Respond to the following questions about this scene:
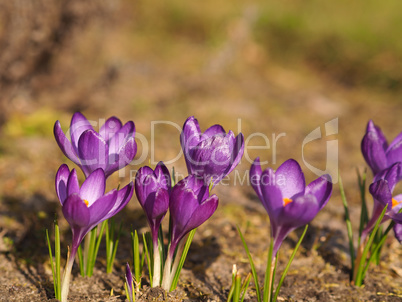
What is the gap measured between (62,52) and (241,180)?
1994 mm

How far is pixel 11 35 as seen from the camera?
11.3 feet

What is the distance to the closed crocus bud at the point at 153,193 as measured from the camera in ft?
4.33

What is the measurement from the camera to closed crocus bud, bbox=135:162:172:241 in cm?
132

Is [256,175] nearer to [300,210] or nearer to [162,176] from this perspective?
[300,210]

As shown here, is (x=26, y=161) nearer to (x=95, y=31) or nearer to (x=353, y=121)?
(x=95, y=31)

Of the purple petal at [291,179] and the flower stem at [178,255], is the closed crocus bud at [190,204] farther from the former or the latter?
the purple petal at [291,179]

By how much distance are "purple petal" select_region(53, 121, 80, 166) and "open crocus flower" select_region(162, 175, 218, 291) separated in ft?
1.30

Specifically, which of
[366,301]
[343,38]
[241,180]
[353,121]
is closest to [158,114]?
[241,180]

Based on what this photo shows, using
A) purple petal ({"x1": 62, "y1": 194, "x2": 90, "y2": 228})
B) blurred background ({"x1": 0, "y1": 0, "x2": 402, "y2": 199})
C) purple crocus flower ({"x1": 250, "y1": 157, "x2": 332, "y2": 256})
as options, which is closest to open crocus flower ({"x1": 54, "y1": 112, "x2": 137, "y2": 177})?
purple petal ({"x1": 62, "y1": 194, "x2": 90, "y2": 228})

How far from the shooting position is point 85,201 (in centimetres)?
137

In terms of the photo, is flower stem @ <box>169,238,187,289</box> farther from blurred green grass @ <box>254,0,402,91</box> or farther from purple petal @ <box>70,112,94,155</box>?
blurred green grass @ <box>254,0,402,91</box>

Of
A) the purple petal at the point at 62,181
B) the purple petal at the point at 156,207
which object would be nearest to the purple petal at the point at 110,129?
the purple petal at the point at 62,181

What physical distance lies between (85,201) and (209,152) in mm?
426

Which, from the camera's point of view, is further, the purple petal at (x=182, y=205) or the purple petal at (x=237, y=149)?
the purple petal at (x=237, y=149)
